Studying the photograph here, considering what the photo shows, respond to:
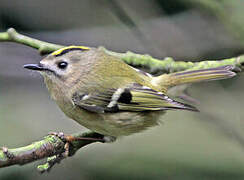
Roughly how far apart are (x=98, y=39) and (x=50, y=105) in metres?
1.07

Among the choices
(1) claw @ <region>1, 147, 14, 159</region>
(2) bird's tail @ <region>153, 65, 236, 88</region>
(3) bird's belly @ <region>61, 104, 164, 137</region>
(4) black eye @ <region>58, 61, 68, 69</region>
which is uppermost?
(2) bird's tail @ <region>153, 65, 236, 88</region>

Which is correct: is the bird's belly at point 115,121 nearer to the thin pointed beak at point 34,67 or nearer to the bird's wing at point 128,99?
the bird's wing at point 128,99

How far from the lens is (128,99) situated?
290 centimetres

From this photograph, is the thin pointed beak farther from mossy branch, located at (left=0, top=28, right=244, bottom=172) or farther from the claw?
the claw

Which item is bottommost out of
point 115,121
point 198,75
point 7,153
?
point 7,153

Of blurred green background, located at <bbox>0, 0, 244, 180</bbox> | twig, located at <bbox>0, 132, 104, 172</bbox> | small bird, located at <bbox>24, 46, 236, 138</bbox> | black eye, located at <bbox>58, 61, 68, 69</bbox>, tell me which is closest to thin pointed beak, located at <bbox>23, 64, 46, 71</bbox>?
small bird, located at <bbox>24, 46, 236, 138</bbox>

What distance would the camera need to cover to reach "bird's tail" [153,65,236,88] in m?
2.92

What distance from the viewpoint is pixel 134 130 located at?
2979 millimetres

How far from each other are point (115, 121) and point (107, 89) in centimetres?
24

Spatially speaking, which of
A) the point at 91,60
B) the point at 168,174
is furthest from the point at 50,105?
the point at 91,60

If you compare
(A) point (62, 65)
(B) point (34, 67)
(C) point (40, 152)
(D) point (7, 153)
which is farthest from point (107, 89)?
(D) point (7, 153)

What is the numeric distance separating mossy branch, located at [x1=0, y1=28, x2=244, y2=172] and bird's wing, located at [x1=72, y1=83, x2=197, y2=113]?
0.85 ft

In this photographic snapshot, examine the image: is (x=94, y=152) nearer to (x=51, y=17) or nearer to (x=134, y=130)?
(x=134, y=130)

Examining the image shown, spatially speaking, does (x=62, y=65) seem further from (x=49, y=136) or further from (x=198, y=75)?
(x=198, y=75)
